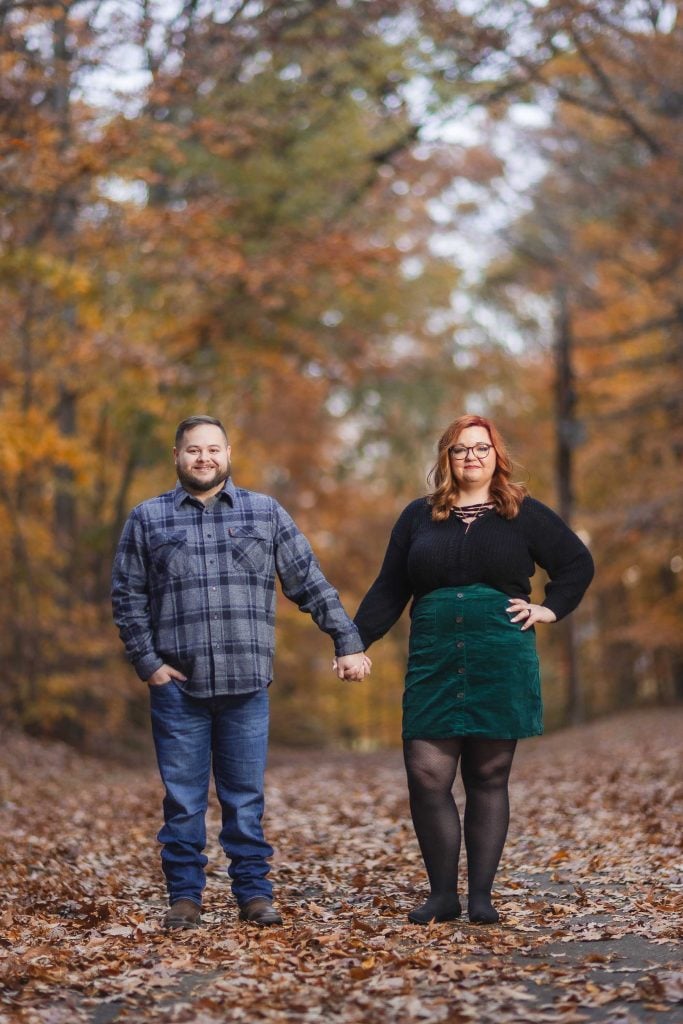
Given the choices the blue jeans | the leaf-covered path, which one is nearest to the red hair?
the blue jeans

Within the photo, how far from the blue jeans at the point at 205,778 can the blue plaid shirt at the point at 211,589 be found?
0.13 metres

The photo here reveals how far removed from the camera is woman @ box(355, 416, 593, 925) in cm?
543

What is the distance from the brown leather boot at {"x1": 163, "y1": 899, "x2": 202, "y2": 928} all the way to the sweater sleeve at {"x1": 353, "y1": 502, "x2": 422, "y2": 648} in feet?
4.45

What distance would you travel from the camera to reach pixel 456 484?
566cm

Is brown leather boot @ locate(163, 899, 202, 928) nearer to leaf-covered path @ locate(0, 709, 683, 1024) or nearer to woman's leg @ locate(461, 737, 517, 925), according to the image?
leaf-covered path @ locate(0, 709, 683, 1024)

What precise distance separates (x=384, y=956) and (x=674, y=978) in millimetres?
1067

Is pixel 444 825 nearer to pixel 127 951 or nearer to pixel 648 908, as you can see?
pixel 648 908

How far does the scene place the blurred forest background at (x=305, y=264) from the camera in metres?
13.5

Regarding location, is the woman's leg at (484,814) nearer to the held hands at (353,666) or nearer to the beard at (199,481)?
the held hands at (353,666)

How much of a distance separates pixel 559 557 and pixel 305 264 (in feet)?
37.0

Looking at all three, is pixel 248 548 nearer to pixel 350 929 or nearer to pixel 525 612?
pixel 525 612

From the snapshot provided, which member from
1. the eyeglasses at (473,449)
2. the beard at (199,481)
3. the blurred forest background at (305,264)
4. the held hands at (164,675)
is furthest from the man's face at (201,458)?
the blurred forest background at (305,264)

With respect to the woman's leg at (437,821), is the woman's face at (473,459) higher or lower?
higher

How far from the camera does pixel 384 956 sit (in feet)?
15.9
